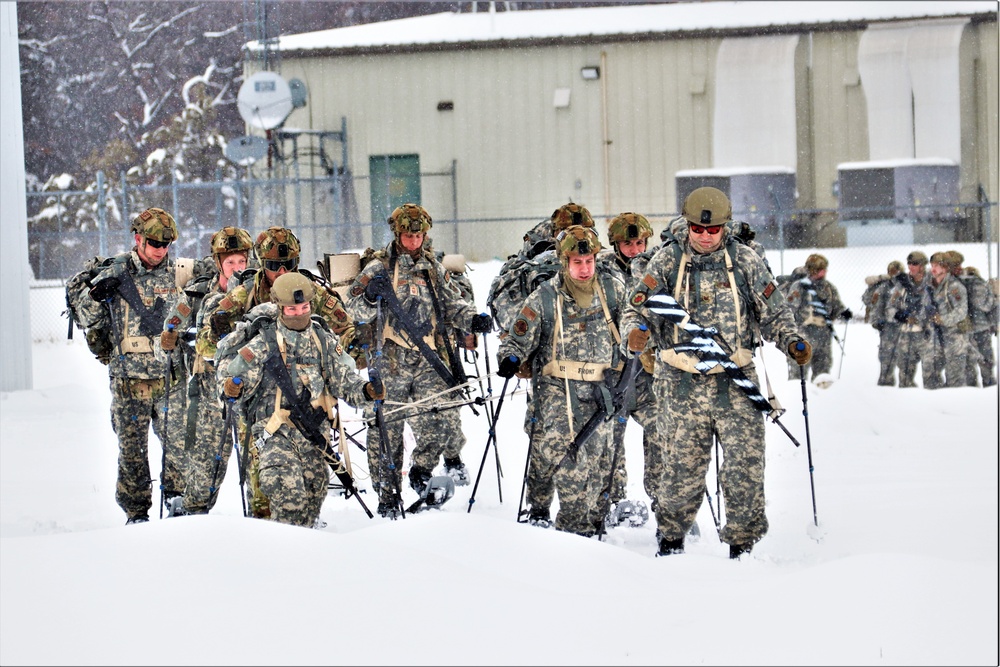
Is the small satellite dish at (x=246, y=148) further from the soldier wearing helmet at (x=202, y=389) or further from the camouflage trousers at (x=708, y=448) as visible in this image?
the camouflage trousers at (x=708, y=448)

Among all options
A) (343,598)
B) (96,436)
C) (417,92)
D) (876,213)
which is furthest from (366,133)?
(343,598)

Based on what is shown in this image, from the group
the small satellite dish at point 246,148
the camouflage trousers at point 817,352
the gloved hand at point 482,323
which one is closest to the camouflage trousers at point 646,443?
the gloved hand at point 482,323

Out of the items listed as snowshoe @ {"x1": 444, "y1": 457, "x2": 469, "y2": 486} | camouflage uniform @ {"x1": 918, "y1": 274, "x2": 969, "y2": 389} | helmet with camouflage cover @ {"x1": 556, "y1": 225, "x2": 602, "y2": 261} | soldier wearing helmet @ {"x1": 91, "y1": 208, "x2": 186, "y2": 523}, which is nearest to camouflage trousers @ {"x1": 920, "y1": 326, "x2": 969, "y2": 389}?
camouflage uniform @ {"x1": 918, "y1": 274, "x2": 969, "y2": 389}

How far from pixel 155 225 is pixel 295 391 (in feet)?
7.00

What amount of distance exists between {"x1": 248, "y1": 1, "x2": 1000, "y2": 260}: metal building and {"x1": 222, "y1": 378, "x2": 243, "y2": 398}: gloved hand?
18817mm

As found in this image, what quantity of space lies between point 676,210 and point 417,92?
547cm

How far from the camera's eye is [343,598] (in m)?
5.17

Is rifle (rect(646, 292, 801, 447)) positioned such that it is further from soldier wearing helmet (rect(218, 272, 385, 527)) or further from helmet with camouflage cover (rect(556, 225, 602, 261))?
soldier wearing helmet (rect(218, 272, 385, 527))

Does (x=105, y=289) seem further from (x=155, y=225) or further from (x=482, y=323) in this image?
(x=482, y=323)

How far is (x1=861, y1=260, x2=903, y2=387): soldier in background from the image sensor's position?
1702 centimetres

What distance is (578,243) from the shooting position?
7.65 meters

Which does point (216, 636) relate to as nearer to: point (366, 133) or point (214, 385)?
point (214, 385)

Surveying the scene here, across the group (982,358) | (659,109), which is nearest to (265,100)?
(659,109)

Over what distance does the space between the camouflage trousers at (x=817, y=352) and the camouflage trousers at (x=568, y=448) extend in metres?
9.59
